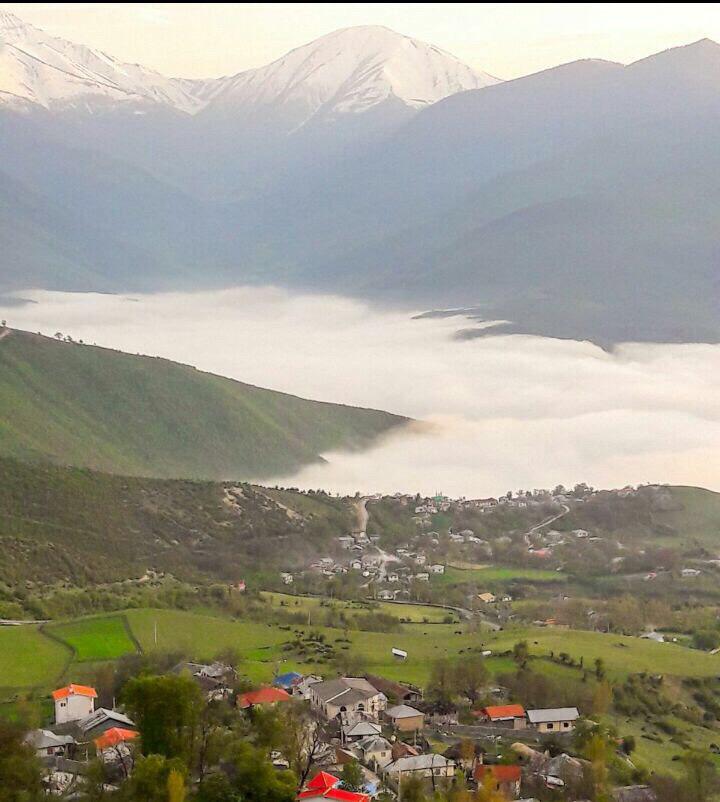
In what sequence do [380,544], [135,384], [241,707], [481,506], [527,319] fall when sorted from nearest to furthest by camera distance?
[241,707], [380,544], [481,506], [135,384], [527,319]

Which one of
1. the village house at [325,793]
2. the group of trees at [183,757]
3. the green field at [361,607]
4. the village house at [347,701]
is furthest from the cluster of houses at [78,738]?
the green field at [361,607]

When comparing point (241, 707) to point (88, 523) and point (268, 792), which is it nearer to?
point (268, 792)

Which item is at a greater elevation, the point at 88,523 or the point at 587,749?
the point at 88,523

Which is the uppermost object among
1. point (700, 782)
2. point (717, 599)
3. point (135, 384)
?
point (135, 384)

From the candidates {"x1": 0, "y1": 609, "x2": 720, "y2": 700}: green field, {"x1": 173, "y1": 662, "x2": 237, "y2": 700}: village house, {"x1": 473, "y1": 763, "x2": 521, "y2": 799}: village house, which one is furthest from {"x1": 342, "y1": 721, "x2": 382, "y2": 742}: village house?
{"x1": 0, "y1": 609, "x2": 720, "y2": 700}: green field

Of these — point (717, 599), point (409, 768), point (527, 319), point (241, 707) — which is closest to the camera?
point (409, 768)

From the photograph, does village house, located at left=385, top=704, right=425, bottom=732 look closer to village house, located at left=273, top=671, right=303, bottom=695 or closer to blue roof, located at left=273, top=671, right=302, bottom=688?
village house, located at left=273, top=671, right=303, bottom=695

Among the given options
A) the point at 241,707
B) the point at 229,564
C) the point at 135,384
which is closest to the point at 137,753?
the point at 241,707

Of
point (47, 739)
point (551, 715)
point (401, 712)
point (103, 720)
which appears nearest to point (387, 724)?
point (401, 712)
